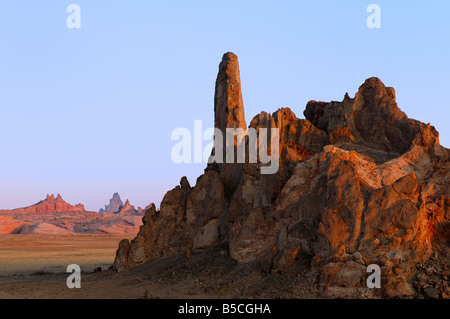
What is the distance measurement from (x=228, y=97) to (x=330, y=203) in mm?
12706

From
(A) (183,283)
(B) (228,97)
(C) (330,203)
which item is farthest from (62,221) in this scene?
(C) (330,203)

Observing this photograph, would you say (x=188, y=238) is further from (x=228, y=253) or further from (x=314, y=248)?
(x=314, y=248)

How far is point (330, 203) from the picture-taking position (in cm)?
2023

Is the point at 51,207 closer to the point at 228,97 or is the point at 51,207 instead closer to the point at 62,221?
the point at 62,221

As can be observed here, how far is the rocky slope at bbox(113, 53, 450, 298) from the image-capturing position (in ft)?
62.2

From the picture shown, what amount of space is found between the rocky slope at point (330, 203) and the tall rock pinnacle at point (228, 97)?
0.23 ft

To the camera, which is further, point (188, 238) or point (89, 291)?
point (188, 238)

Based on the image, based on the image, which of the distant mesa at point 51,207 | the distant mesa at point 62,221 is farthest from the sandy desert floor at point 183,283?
the distant mesa at point 51,207

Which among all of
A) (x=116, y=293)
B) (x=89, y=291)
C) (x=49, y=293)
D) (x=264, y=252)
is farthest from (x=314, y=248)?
(x=49, y=293)

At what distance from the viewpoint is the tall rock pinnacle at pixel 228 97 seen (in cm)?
3022

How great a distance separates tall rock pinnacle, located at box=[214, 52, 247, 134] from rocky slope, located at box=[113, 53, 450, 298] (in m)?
0.07

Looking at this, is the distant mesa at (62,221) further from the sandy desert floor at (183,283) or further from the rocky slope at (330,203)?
the rocky slope at (330,203)
